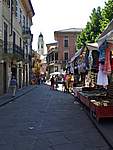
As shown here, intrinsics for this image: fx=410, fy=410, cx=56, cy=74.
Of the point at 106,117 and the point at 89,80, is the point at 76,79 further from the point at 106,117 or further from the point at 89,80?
the point at 106,117

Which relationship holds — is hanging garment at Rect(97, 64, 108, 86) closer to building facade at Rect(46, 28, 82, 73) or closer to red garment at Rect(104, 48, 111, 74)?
red garment at Rect(104, 48, 111, 74)

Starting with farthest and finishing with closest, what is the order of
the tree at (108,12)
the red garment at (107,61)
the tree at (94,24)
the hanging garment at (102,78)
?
1. the tree at (94,24)
2. the tree at (108,12)
3. the hanging garment at (102,78)
4. the red garment at (107,61)

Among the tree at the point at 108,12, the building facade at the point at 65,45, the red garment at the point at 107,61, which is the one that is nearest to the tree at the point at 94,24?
the tree at the point at 108,12

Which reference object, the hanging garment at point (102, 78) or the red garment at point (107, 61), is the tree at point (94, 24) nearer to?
the hanging garment at point (102, 78)

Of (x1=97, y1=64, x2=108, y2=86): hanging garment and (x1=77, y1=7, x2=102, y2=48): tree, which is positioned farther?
(x1=77, y1=7, x2=102, y2=48): tree

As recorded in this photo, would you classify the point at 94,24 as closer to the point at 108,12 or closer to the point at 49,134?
the point at 108,12

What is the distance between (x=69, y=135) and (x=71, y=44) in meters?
82.8

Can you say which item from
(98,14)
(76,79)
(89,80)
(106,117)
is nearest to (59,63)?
(98,14)

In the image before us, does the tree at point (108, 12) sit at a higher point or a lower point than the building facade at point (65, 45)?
lower

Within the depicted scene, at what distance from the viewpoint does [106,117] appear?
1305 cm

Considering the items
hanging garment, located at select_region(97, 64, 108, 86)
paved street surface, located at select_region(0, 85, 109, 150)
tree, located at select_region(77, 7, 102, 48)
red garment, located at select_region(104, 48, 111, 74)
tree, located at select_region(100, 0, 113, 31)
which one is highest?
tree, located at select_region(77, 7, 102, 48)

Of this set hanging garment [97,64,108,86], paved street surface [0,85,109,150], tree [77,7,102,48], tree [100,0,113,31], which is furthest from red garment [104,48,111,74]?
tree [77,7,102,48]

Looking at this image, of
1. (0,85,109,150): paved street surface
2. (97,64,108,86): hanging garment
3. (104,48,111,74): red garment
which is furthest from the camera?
(97,64,108,86): hanging garment

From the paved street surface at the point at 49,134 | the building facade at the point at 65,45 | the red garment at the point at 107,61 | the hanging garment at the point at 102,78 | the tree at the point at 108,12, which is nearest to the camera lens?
the paved street surface at the point at 49,134
